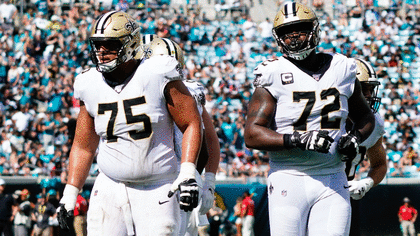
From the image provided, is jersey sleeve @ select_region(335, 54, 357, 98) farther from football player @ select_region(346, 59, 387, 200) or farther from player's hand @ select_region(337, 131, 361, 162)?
football player @ select_region(346, 59, 387, 200)

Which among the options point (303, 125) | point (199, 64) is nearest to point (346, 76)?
point (303, 125)

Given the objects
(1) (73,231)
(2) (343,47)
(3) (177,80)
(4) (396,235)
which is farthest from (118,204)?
(2) (343,47)

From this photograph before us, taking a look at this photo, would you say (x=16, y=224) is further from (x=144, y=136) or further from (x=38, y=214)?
(x=144, y=136)

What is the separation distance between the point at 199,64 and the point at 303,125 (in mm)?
11934

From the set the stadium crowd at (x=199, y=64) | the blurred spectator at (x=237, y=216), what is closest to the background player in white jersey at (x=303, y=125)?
the blurred spectator at (x=237, y=216)

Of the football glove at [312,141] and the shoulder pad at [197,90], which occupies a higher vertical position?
the shoulder pad at [197,90]

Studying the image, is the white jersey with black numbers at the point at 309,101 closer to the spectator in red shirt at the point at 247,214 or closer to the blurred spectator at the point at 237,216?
the spectator in red shirt at the point at 247,214

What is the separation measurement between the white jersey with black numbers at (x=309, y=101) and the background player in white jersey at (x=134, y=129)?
0.61m

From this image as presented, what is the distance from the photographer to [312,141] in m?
4.07

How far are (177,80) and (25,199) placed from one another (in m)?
7.94

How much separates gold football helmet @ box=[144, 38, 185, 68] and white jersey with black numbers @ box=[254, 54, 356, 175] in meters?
1.34

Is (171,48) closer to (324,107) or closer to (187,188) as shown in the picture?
(324,107)

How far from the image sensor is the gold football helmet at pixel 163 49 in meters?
5.61

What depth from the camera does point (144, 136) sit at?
158 inches
